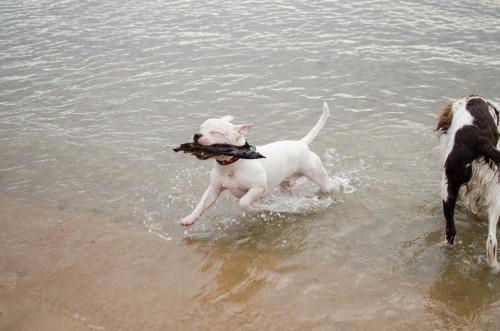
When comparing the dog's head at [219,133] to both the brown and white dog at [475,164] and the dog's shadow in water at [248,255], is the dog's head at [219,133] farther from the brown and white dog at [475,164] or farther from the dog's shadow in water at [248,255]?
the brown and white dog at [475,164]

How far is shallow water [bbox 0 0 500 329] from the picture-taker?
13.1ft

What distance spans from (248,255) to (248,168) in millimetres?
900

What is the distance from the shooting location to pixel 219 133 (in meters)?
4.21

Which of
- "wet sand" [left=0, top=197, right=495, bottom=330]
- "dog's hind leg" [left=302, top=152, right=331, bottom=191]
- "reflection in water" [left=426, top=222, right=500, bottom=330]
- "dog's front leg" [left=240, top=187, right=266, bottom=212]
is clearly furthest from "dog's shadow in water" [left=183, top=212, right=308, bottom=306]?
"reflection in water" [left=426, top=222, right=500, bottom=330]

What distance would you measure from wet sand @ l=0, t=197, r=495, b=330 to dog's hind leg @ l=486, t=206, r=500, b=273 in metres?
0.71

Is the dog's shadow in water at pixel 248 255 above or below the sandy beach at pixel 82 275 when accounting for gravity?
below

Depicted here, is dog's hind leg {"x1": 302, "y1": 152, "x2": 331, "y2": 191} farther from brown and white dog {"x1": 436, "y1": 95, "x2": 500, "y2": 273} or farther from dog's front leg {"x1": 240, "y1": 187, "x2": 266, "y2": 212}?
brown and white dog {"x1": 436, "y1": 95, "x2": 500, "y2": 273}

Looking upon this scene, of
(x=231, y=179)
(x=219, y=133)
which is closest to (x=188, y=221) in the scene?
(x=231, y=179)

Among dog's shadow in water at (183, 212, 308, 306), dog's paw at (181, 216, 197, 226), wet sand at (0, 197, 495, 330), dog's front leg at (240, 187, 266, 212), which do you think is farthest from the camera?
dog's front leg at (240, 187, 266, 212)

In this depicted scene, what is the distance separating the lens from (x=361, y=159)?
639 centimetres

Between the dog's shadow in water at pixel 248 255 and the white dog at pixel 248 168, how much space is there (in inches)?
13.9

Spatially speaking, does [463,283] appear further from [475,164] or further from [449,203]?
[475,164]

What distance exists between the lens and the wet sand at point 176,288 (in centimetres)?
353

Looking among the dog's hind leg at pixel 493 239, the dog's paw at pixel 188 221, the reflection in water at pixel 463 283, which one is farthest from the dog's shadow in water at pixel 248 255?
the dog's hind leg at pixel 493 239
